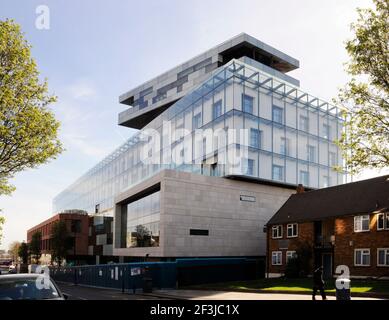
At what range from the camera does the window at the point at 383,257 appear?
31.3 meters

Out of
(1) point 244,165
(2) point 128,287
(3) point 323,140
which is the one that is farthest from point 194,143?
(2) point 128,287

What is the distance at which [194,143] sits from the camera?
5047 cm

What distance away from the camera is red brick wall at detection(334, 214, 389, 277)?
32031 mm

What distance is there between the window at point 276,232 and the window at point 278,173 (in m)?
7.95

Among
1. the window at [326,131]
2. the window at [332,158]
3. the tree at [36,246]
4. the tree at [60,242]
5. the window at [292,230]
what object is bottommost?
the tree at [36,246]

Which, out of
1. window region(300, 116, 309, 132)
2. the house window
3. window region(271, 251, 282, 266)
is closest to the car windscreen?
window region(271, 251, 282, 266)

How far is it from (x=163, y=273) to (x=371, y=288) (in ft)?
55.2

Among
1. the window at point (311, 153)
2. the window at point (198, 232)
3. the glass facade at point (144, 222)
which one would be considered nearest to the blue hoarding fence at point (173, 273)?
the window at point (198, 232)

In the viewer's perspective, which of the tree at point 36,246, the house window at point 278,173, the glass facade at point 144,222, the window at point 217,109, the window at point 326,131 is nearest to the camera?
the window at point 217,109

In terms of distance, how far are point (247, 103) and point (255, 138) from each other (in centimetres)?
382

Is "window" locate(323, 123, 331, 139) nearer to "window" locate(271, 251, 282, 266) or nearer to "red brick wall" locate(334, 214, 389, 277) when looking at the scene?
"window" locate(271, 251, 282, 266)

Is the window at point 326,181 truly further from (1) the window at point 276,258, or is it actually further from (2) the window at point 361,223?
(2) the window at point 361,223

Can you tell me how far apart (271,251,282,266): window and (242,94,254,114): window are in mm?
14971
